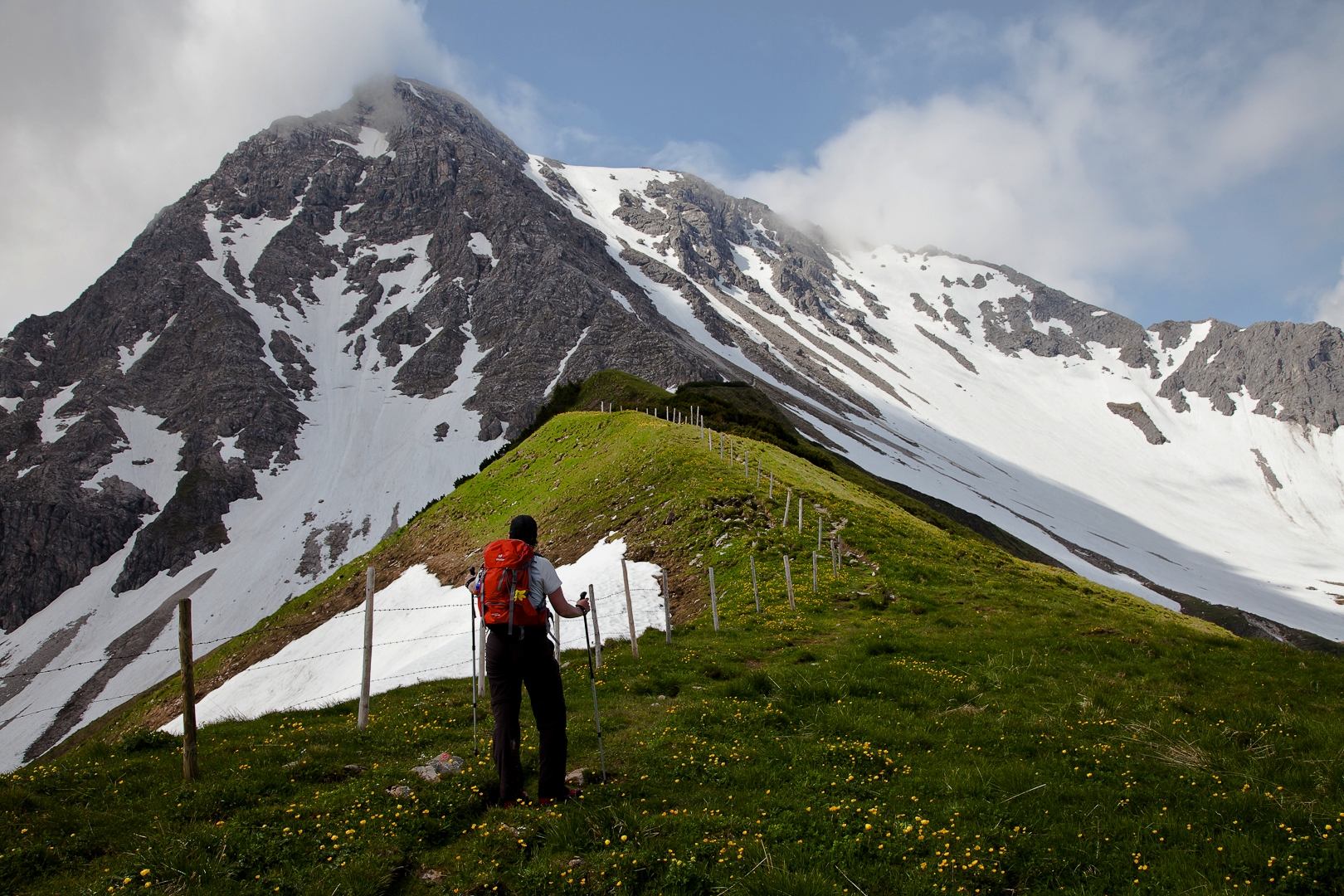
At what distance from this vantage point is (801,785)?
→ 26.1ft

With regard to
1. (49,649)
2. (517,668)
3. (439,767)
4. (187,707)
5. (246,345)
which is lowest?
(49,649)

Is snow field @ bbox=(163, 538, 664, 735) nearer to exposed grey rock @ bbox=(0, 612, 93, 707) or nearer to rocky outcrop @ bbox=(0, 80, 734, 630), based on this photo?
exposed grey rock @ bbox=(0, 612, 93, 707)

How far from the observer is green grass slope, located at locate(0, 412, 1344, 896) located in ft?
19.9

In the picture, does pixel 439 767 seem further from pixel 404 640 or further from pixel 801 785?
pixel 404 640

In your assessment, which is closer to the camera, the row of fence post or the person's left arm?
the person's left arm

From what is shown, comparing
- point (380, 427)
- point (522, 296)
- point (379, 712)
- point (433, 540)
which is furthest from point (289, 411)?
point (379, 712)

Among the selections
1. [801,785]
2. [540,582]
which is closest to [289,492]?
[540,582]

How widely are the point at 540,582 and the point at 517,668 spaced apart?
1.03 metres

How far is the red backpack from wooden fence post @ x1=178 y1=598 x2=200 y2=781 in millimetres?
3820

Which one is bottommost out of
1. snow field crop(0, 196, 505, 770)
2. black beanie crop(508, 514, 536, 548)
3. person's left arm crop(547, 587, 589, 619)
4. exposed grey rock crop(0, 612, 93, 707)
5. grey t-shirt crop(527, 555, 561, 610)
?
exposed grey rock crop(0, 612, 93, 707)

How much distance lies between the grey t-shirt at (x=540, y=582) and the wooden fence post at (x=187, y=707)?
4302mm

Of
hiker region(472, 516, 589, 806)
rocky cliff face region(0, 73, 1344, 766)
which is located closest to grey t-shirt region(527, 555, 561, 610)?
hiker region(472, 516, 589, 806)

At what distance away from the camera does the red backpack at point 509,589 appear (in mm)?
7629

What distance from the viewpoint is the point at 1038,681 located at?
11.9 meters
